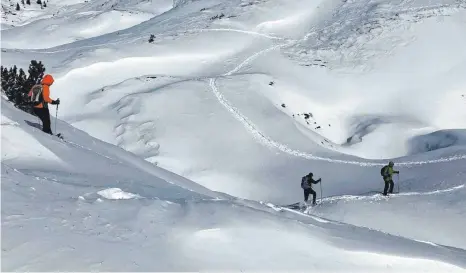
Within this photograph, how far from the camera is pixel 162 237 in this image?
28.2ft

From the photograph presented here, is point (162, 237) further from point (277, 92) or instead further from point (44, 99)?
point (277, 92)

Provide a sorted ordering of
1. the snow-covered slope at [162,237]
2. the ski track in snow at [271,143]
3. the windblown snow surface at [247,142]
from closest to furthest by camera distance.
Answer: the snow-covered slope at [162,237], the windblown snow surface at [247,142], the ski track in snow at [271,143]

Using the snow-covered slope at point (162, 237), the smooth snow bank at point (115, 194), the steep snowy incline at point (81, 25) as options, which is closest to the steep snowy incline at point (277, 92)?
the steep snowy incline at point (81, 25)

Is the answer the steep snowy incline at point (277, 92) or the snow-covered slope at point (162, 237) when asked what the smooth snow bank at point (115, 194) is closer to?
the snow-covered slope at point (162, 237)

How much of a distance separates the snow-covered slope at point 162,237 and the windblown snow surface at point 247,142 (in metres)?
0.04

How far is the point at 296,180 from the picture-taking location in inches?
1078

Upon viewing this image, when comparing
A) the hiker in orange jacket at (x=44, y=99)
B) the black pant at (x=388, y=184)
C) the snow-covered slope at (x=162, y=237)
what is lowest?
the black pant at (x=388, y=184)

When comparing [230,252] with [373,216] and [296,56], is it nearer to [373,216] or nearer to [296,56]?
[373,216]

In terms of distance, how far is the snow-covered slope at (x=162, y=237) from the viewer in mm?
7680

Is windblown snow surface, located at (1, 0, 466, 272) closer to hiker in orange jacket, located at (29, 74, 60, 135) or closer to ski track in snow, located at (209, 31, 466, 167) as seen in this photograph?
ski track in snow, located at (209, 31, 466, 167)

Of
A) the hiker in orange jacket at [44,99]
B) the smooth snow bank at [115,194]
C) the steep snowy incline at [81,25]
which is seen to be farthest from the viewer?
the steep snowy incline at [81,25]

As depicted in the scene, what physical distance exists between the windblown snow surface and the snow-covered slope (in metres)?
0.04

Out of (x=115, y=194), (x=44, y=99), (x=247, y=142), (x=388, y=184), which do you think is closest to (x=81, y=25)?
(x=247, y=142)

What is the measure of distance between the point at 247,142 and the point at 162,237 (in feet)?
73.9
